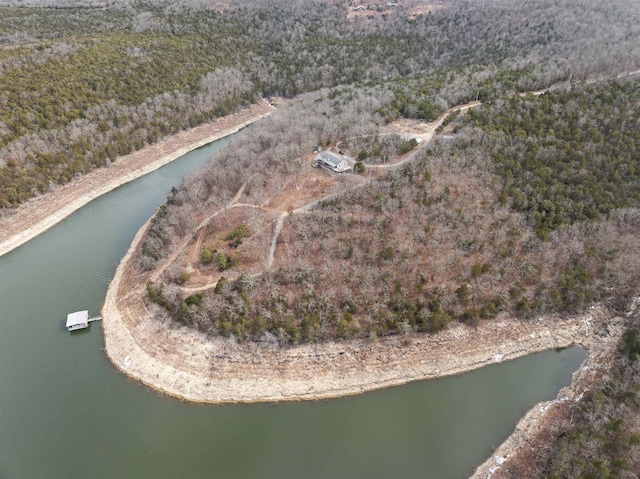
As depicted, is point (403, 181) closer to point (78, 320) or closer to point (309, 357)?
point (309, 357)

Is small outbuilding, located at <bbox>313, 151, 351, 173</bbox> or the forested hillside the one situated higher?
small outbuilding, located at <bbox>313, 151, 351, 173</bbox>

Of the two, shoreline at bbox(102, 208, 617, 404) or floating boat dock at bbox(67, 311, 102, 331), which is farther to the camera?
floating boat dock at bbox(67, 311, 102, 331)

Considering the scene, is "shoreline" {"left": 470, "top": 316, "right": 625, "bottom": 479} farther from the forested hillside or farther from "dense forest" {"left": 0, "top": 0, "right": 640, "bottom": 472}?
the forested hillside

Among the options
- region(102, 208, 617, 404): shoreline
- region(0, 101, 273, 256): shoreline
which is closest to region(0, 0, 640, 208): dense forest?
region(0, 101, 273, 256): shoreline

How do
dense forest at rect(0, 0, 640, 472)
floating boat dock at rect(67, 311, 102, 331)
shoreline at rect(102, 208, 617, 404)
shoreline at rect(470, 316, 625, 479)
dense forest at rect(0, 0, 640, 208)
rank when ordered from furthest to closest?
dense forest at rect(0, 0, 640, 208)
floating boat dock at rect(67, 311, 102, 331)
dense forest at rect(0, 0, 640, 472)
shoreline at rect(102, 208, 617, 404)
shoreline at rect(470, 316, 625, 479)

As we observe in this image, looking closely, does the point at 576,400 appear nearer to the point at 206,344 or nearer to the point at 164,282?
the point at 206,344

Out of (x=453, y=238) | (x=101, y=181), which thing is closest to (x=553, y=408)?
(x=453, y=238)

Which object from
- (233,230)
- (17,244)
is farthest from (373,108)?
(17,244)

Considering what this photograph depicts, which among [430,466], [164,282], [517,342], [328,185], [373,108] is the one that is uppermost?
[373,108]
